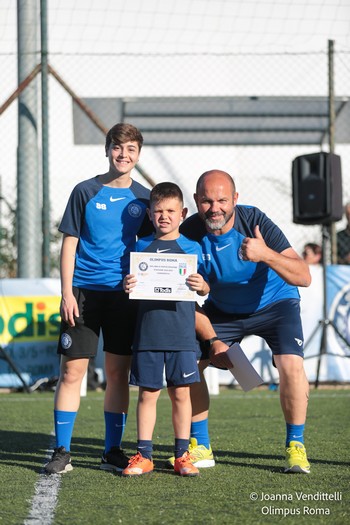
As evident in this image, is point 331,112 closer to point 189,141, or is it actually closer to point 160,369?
point 189,141

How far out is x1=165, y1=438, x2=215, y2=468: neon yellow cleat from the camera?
524 centimetres

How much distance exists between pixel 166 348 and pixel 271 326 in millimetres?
682

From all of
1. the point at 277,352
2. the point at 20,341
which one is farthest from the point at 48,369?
the point at 277,352

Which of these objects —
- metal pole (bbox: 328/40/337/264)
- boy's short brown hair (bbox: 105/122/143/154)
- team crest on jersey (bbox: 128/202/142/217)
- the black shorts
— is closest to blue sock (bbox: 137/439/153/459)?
the black shorts

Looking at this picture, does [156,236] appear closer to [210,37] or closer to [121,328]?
[121,328]

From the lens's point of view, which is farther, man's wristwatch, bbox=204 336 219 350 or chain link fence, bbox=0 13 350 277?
chain link fence, bbox=0 13 350 277

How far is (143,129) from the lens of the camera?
13562 mm

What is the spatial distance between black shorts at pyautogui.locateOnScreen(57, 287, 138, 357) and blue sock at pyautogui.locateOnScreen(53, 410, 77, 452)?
321 mm

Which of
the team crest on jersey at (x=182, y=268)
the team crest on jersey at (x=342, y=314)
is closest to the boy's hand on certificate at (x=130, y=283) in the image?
the team crest on jersey at (x=182, y=268)

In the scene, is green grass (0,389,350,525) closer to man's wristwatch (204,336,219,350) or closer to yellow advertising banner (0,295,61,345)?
man's wristwatch (204,336,219,350)

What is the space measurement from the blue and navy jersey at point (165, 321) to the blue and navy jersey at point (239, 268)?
0.19 metres

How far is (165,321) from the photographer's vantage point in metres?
5.00

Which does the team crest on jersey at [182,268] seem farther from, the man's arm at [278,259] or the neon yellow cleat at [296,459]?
the neon yellow cleat at [296,459]

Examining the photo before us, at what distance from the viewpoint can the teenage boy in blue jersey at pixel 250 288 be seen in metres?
5.05
